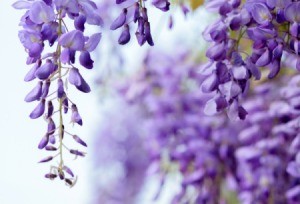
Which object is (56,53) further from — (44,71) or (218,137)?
(218,137)

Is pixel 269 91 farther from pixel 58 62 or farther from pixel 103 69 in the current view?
pixel 58 62

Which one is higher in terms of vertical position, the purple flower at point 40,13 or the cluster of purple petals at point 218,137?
the purple flower at point 40,13

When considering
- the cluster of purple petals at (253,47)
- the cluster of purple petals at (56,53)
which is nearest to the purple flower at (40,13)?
the cluster of purple petals at (56,53)

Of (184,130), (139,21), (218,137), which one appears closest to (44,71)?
(139,21)

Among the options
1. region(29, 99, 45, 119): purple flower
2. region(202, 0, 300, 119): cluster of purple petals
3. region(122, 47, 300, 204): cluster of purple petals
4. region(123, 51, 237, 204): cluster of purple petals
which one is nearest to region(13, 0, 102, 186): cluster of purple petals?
region(29, 99, 45, 119): purple flower

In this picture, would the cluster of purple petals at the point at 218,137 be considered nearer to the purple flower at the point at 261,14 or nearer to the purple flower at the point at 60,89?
the purple flower at the point at 261,14
